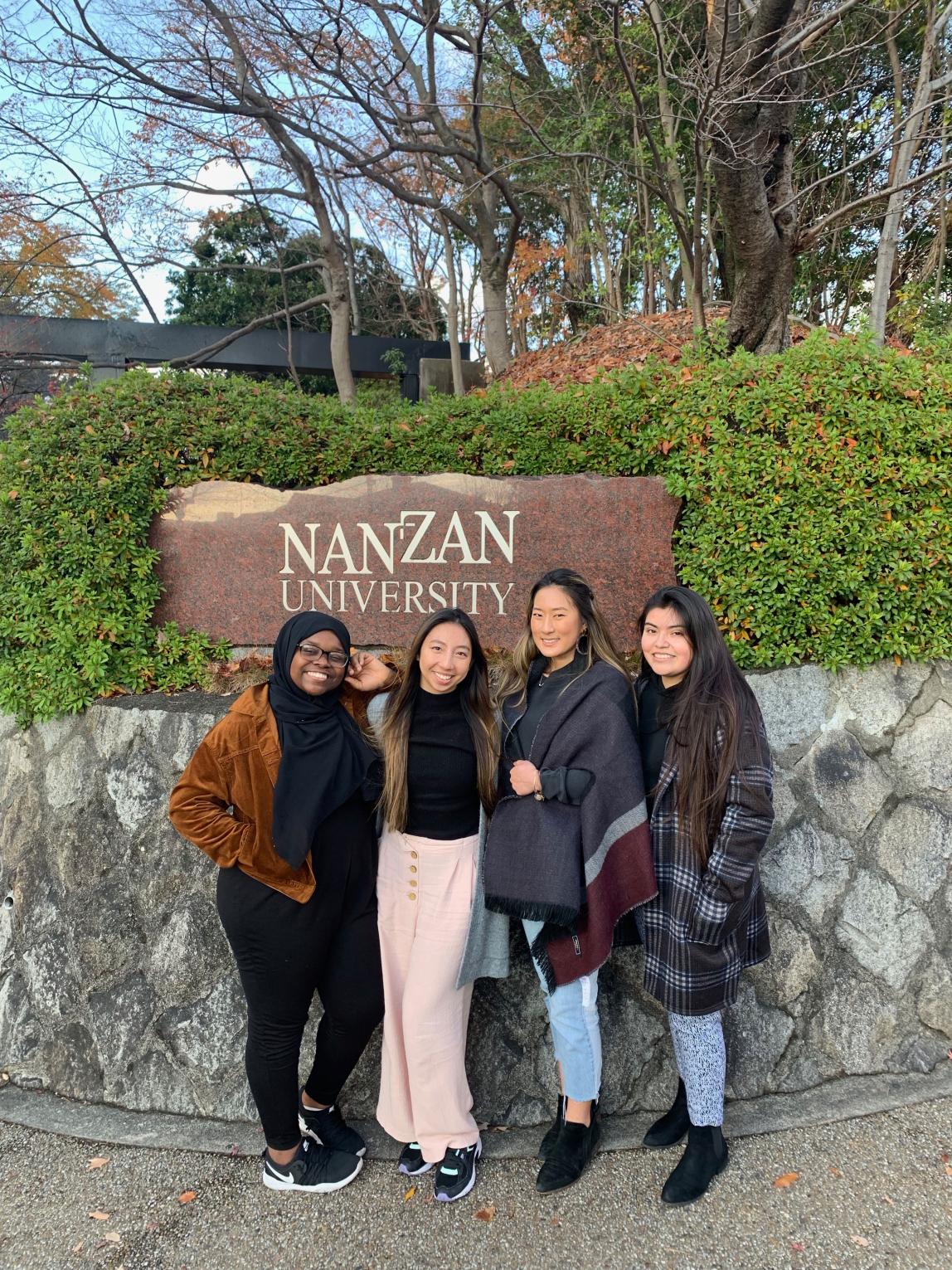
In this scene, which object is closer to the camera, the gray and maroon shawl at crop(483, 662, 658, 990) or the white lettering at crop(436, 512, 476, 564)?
the gray and maroon shawl at crop(483, 662, 658, 990)

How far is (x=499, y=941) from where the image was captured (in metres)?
2.34

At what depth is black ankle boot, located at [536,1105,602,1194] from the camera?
231 cm

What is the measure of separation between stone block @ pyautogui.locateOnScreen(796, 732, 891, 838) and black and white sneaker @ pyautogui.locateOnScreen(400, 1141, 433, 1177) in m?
1.83

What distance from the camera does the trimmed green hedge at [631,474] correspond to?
295 cm

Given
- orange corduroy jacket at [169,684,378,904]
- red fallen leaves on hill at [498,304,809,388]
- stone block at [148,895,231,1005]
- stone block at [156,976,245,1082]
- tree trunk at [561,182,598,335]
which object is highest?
tree trunk at [561,182,598,335]

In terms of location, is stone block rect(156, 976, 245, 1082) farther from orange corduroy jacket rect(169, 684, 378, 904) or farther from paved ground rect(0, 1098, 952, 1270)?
orange corduroy jacket rect(169, 684, 378, 904)

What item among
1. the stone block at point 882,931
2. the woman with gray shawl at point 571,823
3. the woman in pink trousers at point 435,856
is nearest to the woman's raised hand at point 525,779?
the woman with gray shawl at point 571,823

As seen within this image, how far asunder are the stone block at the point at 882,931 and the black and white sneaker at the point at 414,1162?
1.66 metres

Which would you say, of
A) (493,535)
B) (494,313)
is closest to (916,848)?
(493,535)

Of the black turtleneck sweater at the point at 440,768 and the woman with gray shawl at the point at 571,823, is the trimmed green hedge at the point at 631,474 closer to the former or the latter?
the woman with gray shawl at the point at 571,823

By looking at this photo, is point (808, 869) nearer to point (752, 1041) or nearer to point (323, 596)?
point (752, 1041)

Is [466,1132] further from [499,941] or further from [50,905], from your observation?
[50,905]

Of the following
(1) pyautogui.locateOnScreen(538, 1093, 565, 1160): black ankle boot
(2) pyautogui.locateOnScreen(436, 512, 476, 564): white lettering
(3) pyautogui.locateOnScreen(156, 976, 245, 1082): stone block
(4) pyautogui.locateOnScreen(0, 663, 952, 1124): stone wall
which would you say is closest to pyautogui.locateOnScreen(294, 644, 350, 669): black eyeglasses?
(4) pyautogui.locateOnScreen(0, 663, 952, 1124): stone wall

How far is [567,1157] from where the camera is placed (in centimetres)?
233
